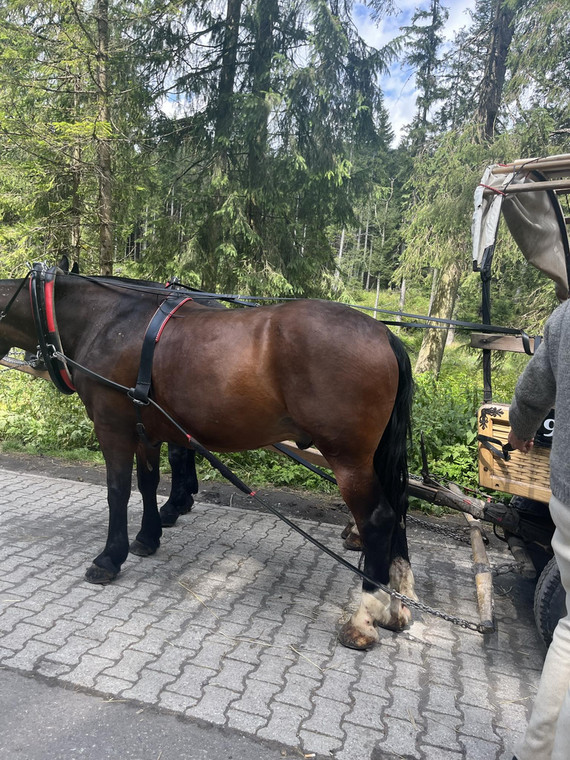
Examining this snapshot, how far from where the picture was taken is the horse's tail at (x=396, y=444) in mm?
2969

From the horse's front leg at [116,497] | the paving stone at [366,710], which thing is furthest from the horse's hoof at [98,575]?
the paving stone at [366,710]

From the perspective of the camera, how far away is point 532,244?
3.31 meters

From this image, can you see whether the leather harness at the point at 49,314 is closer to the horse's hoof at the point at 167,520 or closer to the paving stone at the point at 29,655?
the horse's hoof at the point at 167,520

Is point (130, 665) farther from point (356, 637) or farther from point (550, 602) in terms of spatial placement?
point (550, 602)

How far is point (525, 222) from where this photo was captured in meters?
3.22

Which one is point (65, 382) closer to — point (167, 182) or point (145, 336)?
point (145, 336)

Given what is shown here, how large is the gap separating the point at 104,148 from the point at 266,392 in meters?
5.09

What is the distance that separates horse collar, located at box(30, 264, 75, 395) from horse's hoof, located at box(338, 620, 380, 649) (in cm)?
240

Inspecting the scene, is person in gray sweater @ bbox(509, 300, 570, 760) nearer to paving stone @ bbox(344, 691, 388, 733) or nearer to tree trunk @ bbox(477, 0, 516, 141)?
paving stone @ bbox(344, 691, 388, 733)

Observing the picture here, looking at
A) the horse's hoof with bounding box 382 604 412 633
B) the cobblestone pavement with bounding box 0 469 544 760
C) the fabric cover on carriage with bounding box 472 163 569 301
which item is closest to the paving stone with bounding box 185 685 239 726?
the cobblestone pavement with bounding box 0 469 544 760

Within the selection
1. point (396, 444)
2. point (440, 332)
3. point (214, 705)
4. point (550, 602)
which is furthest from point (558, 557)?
point (440, 332)

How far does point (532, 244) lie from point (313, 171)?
4.40 m

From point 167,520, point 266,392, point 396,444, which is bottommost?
point 167,520

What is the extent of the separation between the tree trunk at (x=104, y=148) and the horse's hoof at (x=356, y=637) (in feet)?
18.2
